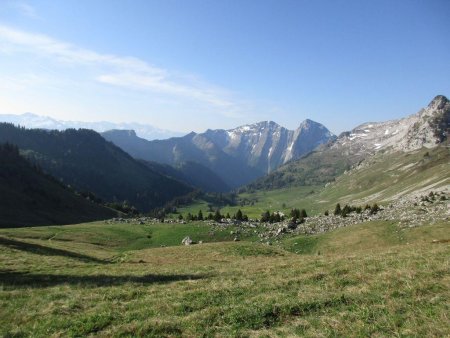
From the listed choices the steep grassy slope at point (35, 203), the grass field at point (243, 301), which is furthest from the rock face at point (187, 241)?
the steep grassy slope at point (35, 203)

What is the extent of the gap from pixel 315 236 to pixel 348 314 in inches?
2178

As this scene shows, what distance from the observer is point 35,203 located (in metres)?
162

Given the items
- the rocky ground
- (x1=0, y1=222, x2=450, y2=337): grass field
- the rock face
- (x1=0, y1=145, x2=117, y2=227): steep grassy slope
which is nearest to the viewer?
(x1=0, y1=222, x2=450, y2=337): grass field

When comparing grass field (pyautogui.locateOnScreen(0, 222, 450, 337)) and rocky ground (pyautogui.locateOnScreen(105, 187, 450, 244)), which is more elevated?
grass field (pyautogui.locateOnScreen(0, 222, 450, 337))

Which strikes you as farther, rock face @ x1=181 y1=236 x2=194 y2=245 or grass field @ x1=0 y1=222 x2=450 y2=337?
rock face @ x1=181 y1=236 x2=194 y2=245

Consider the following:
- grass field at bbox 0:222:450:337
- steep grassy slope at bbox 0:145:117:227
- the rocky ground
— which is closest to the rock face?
the rocky ground

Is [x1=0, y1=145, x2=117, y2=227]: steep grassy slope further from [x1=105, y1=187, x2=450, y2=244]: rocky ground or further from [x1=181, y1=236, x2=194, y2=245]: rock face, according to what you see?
[x1=105, y1=187, x2=450, y2=244]: rocky ground

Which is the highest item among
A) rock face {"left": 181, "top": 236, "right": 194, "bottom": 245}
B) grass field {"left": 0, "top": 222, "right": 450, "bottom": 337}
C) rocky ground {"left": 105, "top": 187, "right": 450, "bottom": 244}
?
grass field {"left": 0, "top": 222, "right": 450, "bottom": 337}

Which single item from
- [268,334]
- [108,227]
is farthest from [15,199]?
[268,334]

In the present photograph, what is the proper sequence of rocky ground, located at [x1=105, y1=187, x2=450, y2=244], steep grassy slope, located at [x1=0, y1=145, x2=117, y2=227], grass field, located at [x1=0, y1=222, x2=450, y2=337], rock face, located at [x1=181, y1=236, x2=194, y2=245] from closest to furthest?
grass field, located at [x1=0, y1=222, x2=450, y2=337]
rocky ground, located at [x1=105, y1=187, x2=450, y2=244]
rock face, located at [x1=181, y1=236, x2=194, y2=245]
steep grassy slope, located at [x1=0, y1=145, x2=117, y2=227]

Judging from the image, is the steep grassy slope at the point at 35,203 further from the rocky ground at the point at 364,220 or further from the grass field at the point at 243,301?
the grass field at the point at 243,301

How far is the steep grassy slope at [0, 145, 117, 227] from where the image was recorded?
140 m

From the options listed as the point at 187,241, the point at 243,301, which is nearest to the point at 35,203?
the point at 187,241

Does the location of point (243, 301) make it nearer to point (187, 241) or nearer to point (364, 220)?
point (187, 241)
